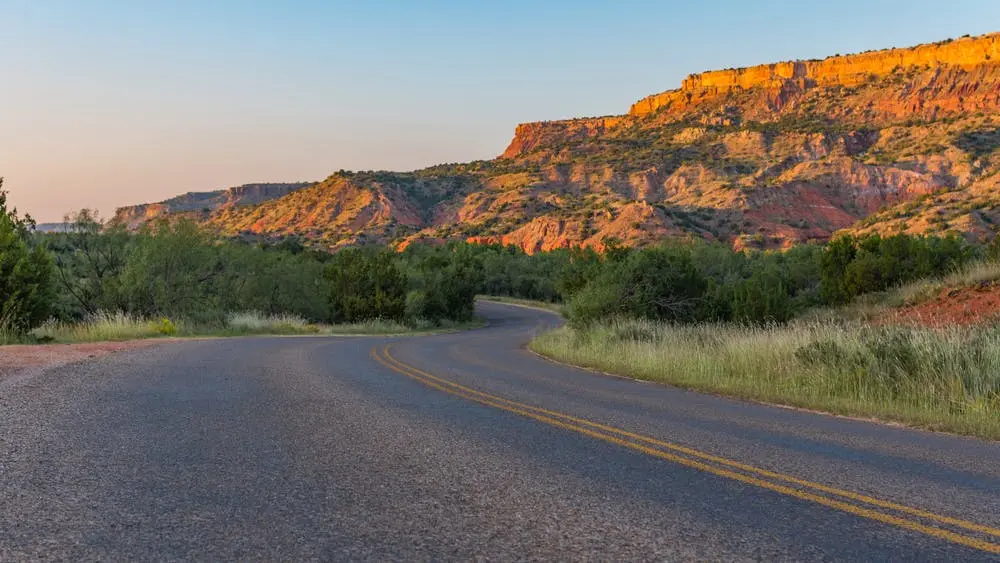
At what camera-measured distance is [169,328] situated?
24906 millimetres

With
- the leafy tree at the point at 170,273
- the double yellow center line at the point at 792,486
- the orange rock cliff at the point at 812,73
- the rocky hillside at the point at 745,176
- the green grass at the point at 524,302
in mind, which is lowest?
the green grass at the point at 524,302

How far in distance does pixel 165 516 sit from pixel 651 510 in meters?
3.21

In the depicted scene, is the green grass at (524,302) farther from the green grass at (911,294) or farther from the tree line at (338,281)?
the green grass at (911,294)

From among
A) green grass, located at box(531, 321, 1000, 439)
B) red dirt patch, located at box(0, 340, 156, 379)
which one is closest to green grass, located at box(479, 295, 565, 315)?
green grass, located at box(531, 321, 1000, 439)

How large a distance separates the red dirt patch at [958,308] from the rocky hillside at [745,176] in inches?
2019

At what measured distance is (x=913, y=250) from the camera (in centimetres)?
3528

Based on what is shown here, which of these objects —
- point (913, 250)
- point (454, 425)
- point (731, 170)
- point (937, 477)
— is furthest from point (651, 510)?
point (731, 170)

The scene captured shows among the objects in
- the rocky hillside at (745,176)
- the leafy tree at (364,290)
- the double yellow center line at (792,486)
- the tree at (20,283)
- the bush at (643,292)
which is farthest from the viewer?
the rocky hillside at (745,176)

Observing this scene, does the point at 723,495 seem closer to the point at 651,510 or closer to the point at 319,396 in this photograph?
the point at 651,510

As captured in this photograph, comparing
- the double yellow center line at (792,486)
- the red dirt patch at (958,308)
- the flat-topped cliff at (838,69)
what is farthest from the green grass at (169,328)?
the flat-topped cliff at (838,69)

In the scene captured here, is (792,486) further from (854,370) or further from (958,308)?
(958,308)

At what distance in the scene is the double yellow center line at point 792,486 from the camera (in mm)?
4430

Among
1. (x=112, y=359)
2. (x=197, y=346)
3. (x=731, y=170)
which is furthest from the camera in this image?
(x=731, y=170)

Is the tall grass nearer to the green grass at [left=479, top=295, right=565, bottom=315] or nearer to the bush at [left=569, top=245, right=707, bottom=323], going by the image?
the bush at [left=569, top=245, right=707, bottom=323]
